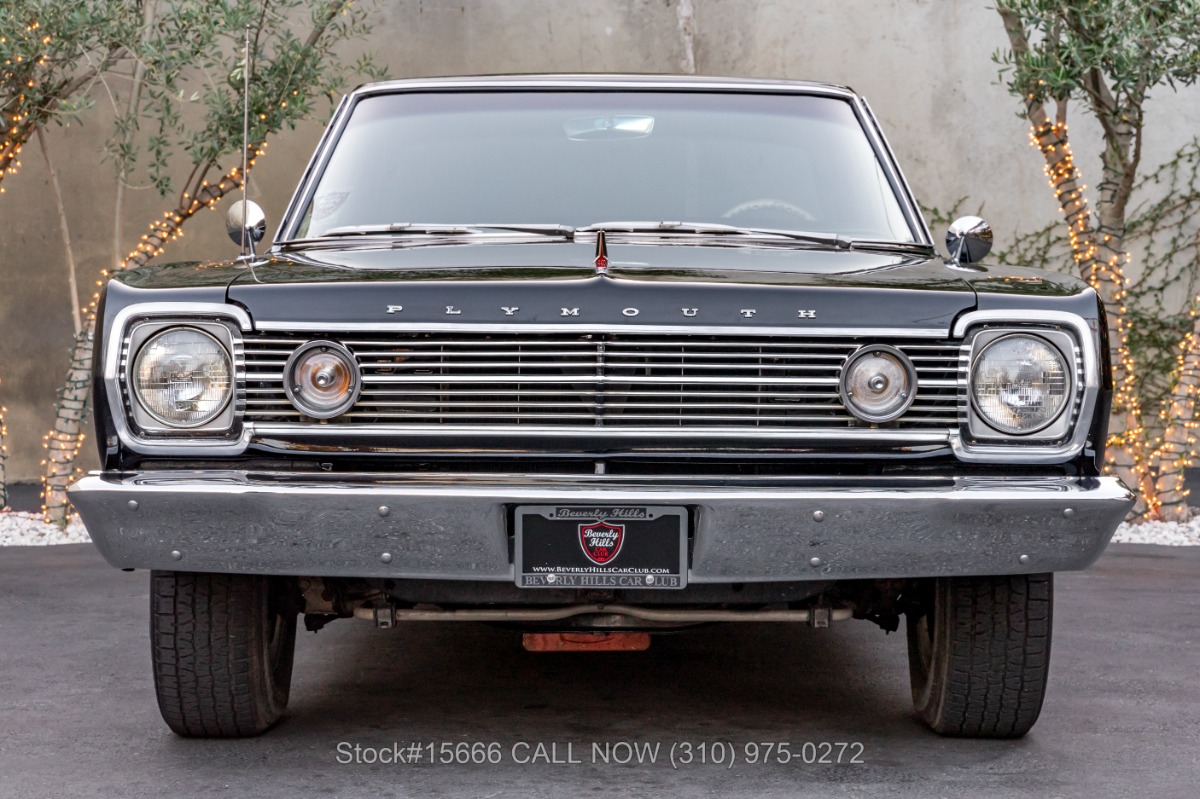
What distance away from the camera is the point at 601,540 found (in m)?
3.13

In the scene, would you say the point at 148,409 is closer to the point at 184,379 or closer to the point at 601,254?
the point at 184,379

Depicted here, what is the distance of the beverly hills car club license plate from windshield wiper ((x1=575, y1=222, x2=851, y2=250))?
1065 millimetres

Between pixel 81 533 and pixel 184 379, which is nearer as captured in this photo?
pixel 184 379

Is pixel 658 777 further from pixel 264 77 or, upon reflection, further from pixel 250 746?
pixel 264 77

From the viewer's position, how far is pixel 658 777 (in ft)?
11.2

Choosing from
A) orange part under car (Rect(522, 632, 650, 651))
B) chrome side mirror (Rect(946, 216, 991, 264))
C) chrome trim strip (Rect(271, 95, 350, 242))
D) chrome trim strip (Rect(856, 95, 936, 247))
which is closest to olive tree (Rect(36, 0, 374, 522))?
chrome trim strip (Rect(271, 95, 350, 242))

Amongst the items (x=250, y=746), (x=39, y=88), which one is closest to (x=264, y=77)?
(x=39, y=88)

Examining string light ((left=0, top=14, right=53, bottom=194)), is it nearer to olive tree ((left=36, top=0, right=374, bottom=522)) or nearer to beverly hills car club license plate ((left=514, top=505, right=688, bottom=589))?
olive tree ((left=36, top=0, right=374, bottom=522))

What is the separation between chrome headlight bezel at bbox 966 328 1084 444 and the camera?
319 cm

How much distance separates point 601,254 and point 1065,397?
1.07m

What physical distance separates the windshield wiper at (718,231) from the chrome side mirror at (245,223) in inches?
39.0

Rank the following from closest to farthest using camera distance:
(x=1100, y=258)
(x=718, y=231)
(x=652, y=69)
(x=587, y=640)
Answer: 1. (x=587, y=640)
2. (x=718, y=231)
3. (x=1100, y=258)
4. (x=652, y=69)

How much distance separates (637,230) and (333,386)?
1114 mm

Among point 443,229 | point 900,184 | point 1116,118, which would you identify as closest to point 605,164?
point 443,229
